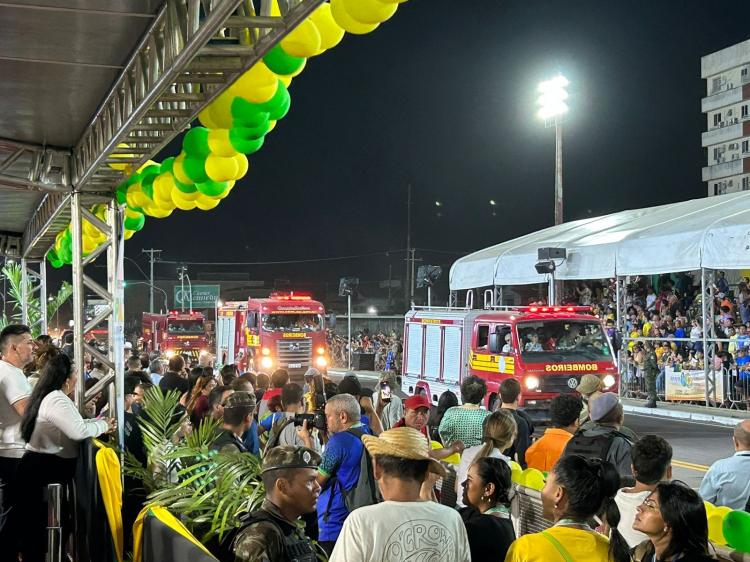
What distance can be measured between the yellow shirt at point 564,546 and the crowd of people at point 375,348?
103ft

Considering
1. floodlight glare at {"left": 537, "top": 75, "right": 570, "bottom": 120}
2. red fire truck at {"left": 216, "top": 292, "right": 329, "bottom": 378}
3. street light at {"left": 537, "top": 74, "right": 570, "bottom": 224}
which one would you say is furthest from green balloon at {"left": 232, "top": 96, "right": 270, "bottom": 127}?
floodlight glare at {"left": 537, "top": 75, "right": 570, "bottom": 120}

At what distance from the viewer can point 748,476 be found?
5926mm

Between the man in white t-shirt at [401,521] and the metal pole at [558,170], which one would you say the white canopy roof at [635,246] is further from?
the man in white t-shirt at [401,521]

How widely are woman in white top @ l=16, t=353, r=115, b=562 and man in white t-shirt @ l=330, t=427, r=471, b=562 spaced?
409 centimetres

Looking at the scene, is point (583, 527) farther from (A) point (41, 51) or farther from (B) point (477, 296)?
(B) point (477, 296)

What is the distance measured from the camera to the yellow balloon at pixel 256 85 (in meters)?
7.70

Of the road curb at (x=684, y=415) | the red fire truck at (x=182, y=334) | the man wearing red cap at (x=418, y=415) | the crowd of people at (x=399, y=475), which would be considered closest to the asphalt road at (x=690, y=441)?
the road curb at (x=684, y=415)

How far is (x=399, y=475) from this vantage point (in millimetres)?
3791

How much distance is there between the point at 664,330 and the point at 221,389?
19.9 metres

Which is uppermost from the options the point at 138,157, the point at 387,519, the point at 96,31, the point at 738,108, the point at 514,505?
the point at 738,108

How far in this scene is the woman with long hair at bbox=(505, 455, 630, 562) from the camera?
12.0 feet

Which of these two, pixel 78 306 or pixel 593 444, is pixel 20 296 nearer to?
pixel 78 306

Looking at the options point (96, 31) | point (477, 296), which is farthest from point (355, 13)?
A: point (477, 296)

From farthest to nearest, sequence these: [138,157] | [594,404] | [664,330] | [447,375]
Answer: [664,330], [447,375], [138,157], [594,404]
